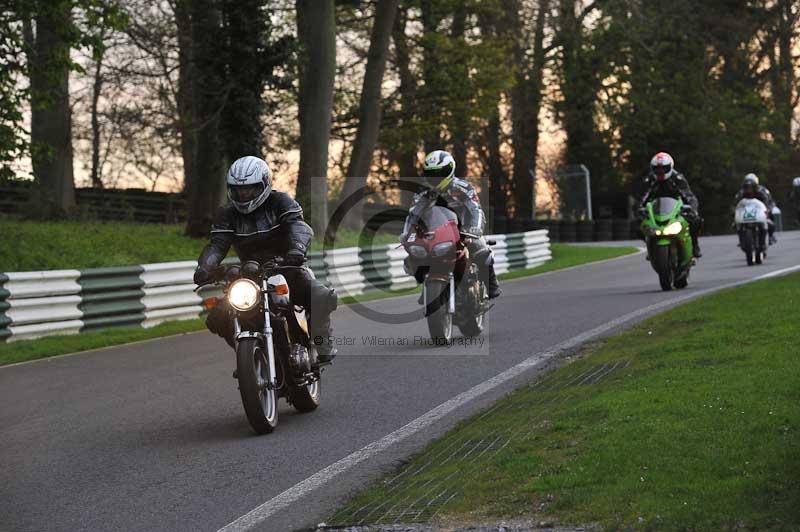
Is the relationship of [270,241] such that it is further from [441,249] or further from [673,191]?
[673,191]

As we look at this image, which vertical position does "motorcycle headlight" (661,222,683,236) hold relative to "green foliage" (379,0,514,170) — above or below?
below

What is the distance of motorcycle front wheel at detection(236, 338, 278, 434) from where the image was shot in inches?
330

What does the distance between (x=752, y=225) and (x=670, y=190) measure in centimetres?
581

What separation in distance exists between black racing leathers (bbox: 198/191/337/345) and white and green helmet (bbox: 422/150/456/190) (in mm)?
3589

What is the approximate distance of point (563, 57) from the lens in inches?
1917

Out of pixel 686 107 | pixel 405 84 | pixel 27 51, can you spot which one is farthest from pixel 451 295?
pixel 686 107

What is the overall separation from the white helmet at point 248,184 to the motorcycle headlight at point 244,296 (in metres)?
0.68

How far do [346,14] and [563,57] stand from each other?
13.3 meters

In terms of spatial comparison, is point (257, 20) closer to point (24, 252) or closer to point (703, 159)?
point (24, 252)

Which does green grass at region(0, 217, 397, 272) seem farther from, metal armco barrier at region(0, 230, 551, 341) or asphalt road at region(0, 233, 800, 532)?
asphalt road at region(0, 233, 800, 532)

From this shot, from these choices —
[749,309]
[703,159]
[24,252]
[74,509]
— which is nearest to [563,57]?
[703,159]

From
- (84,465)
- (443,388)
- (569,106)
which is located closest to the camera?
(84,465)

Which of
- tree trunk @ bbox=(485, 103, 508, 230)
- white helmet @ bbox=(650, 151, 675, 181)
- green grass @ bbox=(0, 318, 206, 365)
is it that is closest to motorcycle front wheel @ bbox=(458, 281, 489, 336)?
green grass @ bbox=(0, 318, 206, 365)

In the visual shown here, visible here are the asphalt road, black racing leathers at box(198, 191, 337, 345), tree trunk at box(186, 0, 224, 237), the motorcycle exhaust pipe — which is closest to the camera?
the asphalt road
